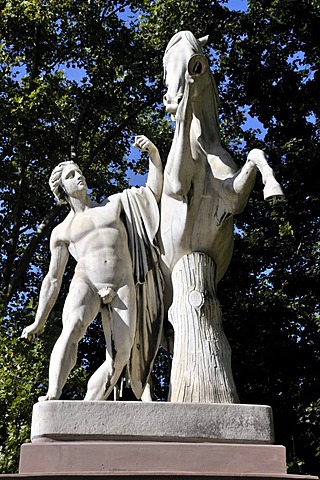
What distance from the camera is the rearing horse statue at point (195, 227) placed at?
555cm

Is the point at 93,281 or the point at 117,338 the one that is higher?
the point at 93,281

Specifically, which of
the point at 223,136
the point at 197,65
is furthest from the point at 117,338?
the point at 223,136

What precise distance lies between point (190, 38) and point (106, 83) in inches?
307

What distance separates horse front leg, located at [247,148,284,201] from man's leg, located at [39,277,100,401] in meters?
1.33

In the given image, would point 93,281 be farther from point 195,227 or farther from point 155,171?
point 155,171

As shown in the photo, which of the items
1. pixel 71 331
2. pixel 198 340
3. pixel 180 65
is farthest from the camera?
pixel 180 65

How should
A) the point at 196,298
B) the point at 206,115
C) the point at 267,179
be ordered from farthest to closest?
the point at 206,115
the point at 196,298
the point at 267,179

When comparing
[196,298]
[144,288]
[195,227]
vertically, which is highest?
[195,227]

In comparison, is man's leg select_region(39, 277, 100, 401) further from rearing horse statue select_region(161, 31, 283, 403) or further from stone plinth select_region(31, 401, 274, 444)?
rearing horse statue select_region(161, 31, 283, 403)

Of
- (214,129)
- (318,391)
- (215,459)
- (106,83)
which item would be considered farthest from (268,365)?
(215,459)

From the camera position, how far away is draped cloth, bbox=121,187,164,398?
19.5 ft

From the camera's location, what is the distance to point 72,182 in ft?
19.7

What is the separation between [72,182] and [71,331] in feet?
3.68

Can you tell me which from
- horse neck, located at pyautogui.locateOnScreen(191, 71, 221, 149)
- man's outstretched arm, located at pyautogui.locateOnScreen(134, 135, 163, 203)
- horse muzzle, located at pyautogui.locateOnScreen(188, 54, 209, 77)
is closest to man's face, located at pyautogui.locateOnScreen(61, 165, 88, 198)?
man's outstretched arm, located at pyautogui.locateOnScreen(134, 135, 163, 203)
